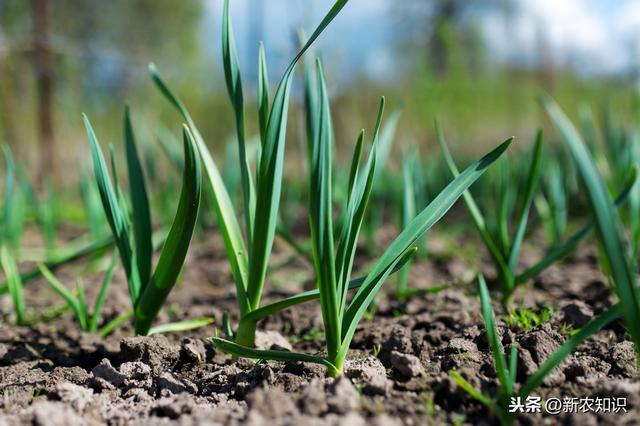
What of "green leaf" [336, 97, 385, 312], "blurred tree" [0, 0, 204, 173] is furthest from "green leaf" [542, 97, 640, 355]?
"blurred tree" [0, 0, 204, 173]

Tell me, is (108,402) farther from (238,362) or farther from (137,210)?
(137,210)

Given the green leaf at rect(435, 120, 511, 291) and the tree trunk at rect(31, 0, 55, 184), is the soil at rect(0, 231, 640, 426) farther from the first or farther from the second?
the tree trunk at rect(31, 0, 55, 184)

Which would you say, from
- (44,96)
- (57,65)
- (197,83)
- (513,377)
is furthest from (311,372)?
(197,83)

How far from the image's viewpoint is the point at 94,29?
36.5ft

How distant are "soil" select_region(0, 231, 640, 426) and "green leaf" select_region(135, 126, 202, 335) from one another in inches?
2.4

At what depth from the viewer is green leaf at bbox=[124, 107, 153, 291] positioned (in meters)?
1.02

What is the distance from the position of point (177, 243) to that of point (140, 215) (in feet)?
0.57

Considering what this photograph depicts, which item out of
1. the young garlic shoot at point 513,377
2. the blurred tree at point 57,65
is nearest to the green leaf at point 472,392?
the young garlic shoot at point 513,377

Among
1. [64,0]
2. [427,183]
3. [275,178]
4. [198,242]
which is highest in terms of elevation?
[64,0]

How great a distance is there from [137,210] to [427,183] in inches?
72.1

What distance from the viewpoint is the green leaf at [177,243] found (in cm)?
82

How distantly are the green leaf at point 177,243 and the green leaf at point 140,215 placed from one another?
2.0 inches

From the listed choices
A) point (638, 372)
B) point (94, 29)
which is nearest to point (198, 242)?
point (638, 372)

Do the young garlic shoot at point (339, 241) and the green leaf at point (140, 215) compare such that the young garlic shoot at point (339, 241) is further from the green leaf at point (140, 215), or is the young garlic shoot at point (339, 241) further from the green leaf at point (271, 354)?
the green leaf at point (140, 215)
